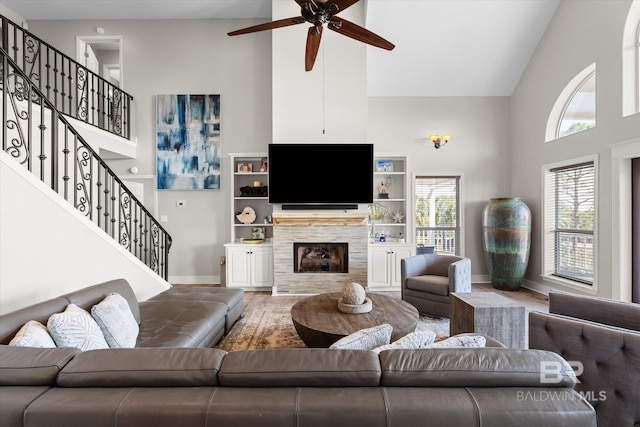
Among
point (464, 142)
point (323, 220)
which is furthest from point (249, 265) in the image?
point (464, 142)

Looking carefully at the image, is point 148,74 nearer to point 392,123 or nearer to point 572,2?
point 392,123

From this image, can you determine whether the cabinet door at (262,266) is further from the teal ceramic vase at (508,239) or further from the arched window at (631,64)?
the arched window at (631,64)

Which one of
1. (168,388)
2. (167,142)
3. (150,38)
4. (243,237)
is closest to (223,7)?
(150,38)

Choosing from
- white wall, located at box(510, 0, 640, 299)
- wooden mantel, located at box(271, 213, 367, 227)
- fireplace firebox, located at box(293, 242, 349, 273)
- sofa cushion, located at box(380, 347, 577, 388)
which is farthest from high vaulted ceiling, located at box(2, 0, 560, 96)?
sofa cushion, located at box(380, 347, 577, 388)

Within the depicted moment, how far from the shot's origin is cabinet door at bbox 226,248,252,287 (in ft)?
15.7

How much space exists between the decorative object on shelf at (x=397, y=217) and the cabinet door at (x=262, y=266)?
7.52 feet

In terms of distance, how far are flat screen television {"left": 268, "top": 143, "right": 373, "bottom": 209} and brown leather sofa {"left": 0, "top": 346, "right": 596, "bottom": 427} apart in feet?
11.5

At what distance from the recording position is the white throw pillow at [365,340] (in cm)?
130

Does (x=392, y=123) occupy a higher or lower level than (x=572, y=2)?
lower

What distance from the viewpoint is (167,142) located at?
5.27 m

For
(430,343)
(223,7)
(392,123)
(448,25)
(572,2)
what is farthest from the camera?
(392,123)

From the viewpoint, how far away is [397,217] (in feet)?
17.4

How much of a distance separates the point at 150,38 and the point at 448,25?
5.14 meters

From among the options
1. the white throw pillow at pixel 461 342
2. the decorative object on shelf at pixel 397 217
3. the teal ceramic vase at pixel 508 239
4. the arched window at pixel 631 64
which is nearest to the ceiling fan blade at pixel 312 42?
the white throw pillow at pixel 461 342
